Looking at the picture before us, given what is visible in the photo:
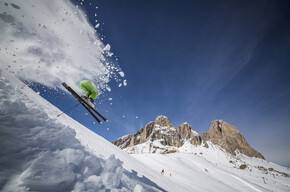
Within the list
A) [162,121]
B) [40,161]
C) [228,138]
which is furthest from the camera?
[162,121]

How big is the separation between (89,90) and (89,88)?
114mm

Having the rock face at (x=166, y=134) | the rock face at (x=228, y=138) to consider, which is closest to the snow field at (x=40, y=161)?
the rock face at (x=166, y=134)

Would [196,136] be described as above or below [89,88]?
above

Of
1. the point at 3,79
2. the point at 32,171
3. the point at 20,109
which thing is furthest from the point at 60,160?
the point at 3,79

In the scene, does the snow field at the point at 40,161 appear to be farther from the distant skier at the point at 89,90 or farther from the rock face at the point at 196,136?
the rock face at the point at 196,136

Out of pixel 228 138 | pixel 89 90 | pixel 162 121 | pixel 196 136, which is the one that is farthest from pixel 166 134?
pixel 89 90

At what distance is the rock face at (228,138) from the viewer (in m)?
109

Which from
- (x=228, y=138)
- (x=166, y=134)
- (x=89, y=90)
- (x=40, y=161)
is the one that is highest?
(x=228, y=138)

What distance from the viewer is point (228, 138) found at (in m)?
119

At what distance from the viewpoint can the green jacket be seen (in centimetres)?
610

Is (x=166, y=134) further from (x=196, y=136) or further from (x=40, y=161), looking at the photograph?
(x=40, y=161)

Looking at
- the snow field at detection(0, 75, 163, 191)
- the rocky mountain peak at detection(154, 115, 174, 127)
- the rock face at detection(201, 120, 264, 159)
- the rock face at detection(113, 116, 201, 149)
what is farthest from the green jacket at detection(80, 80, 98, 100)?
the rock face at detection(201, 120, 264, 159)

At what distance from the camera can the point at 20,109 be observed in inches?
113

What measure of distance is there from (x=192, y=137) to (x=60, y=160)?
138749mm
